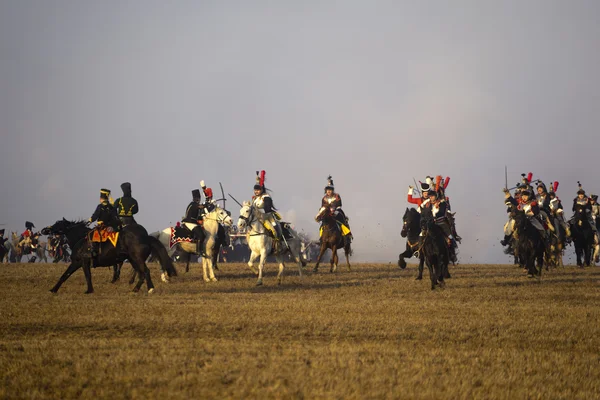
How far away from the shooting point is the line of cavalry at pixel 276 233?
20281 mm

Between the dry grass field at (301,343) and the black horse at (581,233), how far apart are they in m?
14.2

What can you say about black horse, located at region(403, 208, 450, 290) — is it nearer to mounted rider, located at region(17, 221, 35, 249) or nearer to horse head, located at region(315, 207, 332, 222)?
horse head, located at region(315, 207, 332, 222)

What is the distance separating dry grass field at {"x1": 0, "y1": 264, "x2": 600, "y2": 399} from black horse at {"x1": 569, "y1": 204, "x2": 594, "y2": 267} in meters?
14.2

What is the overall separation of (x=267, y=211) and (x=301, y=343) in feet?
41.7

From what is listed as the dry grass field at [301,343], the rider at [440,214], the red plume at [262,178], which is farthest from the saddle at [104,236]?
the rider at [440,214]

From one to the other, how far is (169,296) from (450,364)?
10469 mm

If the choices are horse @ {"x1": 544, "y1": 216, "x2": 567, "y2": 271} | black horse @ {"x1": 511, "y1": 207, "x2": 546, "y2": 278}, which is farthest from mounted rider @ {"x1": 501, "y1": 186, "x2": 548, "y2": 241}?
horse @ {"x1": 544, "y1": 216, "x2": 567, "y2": 271}

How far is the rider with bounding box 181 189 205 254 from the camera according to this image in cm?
2530

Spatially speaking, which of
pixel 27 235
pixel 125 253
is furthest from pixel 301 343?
Answer: pixel 27 235

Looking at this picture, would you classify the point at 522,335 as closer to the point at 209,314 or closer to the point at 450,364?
the point at 450,364

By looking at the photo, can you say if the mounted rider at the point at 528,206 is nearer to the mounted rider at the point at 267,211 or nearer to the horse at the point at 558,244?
the horse at the point at 558,244

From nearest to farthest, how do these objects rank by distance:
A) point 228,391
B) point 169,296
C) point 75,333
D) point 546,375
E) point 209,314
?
1. point 228,391
2. point 546,375
3. point 75,333
4. point 209,314
5. point 169,296

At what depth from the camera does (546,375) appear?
9.55 meters

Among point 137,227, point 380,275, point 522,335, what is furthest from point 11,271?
point 522,335
